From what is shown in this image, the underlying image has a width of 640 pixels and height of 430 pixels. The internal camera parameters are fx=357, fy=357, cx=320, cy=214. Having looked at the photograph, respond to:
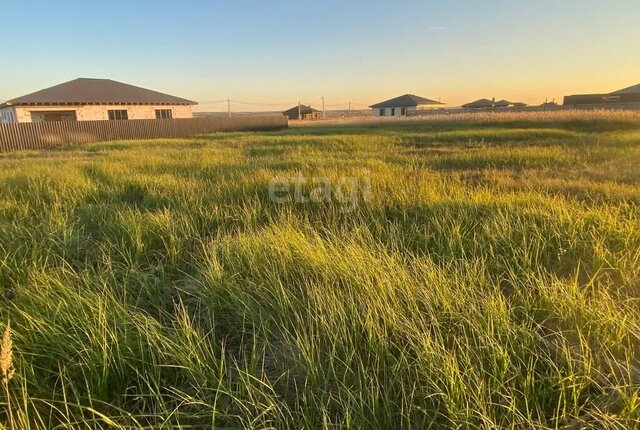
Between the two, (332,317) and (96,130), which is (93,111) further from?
(332,317)

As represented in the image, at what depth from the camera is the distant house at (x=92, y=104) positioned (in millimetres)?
24328

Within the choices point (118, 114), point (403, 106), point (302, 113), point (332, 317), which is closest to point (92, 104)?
point (118, 114)

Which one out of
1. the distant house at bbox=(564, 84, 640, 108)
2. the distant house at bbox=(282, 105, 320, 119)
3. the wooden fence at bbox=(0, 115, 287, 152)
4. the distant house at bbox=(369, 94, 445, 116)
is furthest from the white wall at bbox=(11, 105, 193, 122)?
the distant house at bbox=(564, 84, 640, 108)

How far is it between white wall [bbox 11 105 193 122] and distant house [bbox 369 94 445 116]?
40.9m

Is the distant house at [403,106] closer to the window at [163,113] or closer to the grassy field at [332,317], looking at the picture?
the window at [163,113]

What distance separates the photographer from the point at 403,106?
6294 centimetres

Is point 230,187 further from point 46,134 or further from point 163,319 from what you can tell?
point 46,134

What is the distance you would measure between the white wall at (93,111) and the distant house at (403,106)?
1611 inches

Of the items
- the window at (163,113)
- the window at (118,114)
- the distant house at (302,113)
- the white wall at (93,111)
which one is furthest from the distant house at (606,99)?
the window at (118,114)

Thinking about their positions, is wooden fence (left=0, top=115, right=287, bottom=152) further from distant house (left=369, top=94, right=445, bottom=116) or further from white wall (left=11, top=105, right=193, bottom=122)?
distant house (left=369, top=94, right=445, bottom=116)

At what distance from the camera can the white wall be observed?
78.4 feet

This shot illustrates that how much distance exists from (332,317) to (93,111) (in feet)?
101

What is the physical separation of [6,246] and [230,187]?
2.94 metres

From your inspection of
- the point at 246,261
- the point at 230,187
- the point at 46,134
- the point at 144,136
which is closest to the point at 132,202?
the point at 230,187
